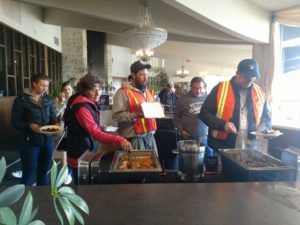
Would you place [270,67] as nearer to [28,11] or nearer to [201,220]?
[201,220]

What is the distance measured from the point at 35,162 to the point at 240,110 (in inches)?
74.5

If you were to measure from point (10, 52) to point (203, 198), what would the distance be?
4.96 metres

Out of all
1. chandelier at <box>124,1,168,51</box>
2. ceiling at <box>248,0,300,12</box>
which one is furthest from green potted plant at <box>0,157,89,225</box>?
ceiling at <box>248,0,300,12</box>

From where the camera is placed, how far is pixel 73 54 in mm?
8305

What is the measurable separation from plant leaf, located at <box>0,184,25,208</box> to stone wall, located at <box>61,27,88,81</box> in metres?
8.18

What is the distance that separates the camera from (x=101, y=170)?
1269mm

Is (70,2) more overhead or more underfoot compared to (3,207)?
more overhead

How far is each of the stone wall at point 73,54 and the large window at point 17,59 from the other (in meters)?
1.53

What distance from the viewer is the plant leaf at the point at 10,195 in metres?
0.43

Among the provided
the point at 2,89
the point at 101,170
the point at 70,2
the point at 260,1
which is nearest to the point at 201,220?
the point at 101,170

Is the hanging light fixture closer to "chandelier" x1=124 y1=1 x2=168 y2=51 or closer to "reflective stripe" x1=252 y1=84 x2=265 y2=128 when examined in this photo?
"chandelier" x1=124 y1=1 x2=168 y2=51

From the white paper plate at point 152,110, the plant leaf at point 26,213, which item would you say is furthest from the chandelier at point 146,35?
the plant leaf at point 26,213

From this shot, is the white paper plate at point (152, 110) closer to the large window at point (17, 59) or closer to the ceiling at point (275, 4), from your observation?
the ceiling at point (275, 4)

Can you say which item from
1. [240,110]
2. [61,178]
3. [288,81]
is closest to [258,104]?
[240,110]
